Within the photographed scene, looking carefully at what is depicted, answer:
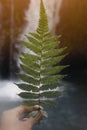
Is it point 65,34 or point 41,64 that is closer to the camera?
point 41,64

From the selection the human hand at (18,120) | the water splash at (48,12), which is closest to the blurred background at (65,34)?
the water splash at (48,12)

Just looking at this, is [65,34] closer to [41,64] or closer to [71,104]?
[71,104]

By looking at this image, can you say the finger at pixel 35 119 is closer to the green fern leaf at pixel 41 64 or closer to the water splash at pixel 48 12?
the green fern leaf at pixel 41 64

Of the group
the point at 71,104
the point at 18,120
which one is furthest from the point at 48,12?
the point at 18,120

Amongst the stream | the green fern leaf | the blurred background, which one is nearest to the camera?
the green fern leaf

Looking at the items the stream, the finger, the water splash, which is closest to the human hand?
the finger

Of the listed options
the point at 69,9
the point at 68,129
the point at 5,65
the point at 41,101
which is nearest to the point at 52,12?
the point at 69,9

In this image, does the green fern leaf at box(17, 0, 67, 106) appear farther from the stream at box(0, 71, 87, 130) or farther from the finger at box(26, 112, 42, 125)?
the stream at box(0, 71, 87, 130)

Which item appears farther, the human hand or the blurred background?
the blurred background

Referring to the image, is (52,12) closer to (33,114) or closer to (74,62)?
(74,62)
